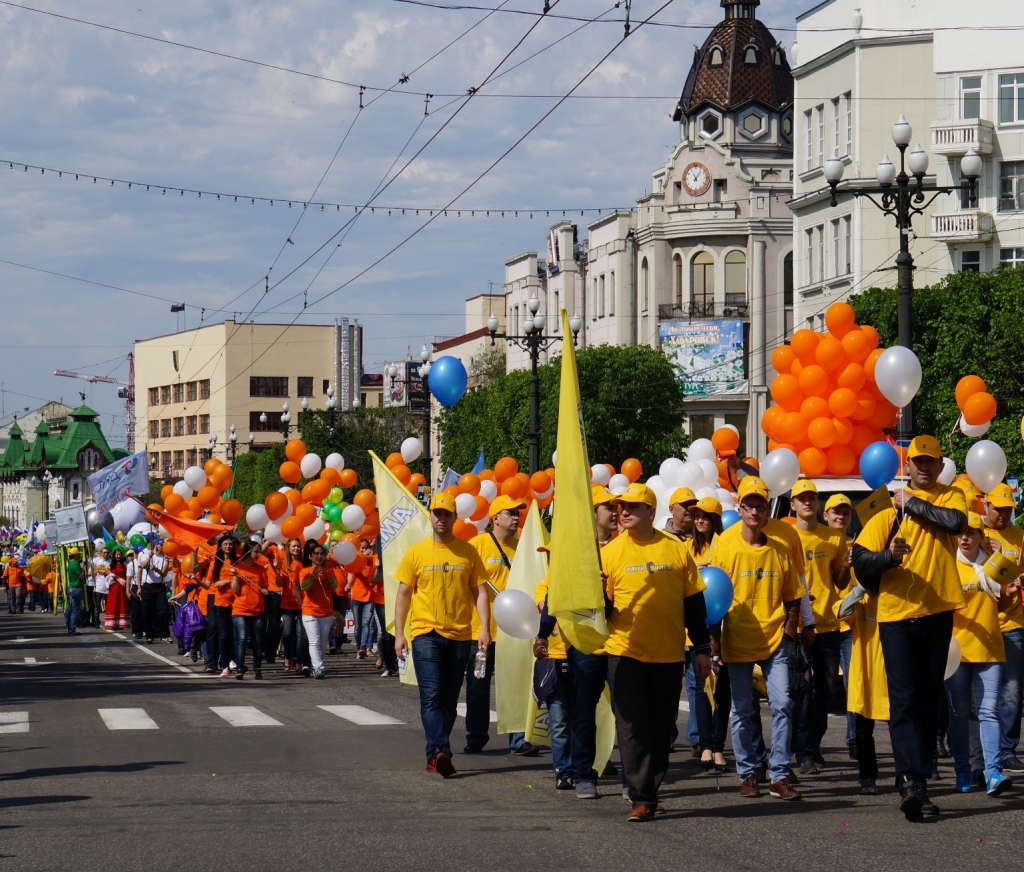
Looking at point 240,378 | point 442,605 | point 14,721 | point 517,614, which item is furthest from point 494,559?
point 240,378

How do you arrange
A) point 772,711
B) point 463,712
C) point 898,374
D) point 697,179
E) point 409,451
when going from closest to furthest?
1. point 772,711
2. point 898,374
3. point 463,712
4. point 409,451
5. point 697,179

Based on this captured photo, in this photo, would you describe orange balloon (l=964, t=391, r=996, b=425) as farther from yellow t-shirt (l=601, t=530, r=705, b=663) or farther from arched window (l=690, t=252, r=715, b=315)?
arched window (l=690, t=252, r=715, b=315)

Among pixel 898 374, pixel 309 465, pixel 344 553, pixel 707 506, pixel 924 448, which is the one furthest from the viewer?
pixel 309 465

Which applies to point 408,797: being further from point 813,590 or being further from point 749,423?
point 749,423

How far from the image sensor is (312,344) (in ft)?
444

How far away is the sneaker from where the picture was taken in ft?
31.9

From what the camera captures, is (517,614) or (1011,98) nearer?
(517,614)

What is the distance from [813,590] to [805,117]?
163 feet

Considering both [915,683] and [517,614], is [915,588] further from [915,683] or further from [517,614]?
[517,614]

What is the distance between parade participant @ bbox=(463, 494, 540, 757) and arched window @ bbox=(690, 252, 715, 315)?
5953 centimetres

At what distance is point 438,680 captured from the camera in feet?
36.9

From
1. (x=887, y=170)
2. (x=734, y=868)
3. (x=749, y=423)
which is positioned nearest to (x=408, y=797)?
(x=734, y=868)

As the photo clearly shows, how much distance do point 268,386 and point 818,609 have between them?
123368 millimetres

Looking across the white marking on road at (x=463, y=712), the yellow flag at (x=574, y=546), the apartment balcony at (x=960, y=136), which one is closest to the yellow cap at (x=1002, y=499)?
the yellow flag at (x=574, y=546)
